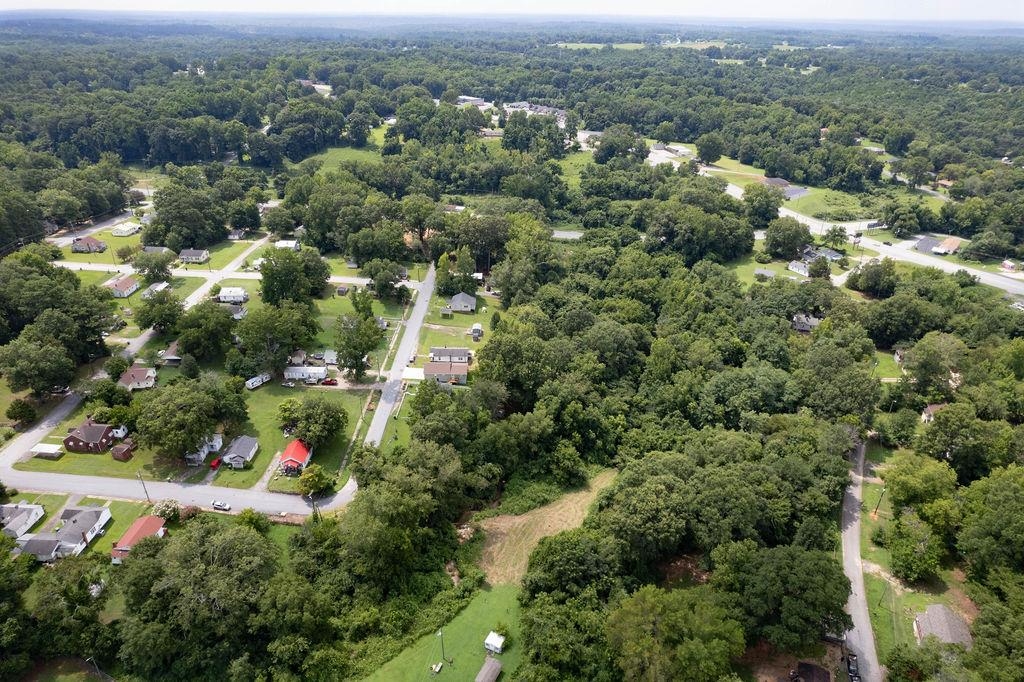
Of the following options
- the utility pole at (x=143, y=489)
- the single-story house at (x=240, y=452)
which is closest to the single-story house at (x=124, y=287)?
the utility pole at (x=143, y=489)

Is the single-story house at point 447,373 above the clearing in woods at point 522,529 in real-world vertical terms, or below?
above

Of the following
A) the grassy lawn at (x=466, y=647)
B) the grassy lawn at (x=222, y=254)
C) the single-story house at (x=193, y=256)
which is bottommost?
the grassy lawn at (x=466, y=647)

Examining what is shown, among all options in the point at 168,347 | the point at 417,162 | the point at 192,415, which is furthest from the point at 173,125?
the point at 192,415

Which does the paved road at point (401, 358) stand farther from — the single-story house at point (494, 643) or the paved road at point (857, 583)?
the paved road at point (857, 583)

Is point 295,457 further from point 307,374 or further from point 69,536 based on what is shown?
point 69,536

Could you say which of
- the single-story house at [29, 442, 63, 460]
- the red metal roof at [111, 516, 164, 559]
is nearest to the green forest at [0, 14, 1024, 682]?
the red metal roof at [111, 516, 164, 559]

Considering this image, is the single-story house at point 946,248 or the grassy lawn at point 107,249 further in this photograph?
the single-story house at point 946,248

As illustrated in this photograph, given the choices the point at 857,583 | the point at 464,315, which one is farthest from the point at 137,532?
the point at 857,583
